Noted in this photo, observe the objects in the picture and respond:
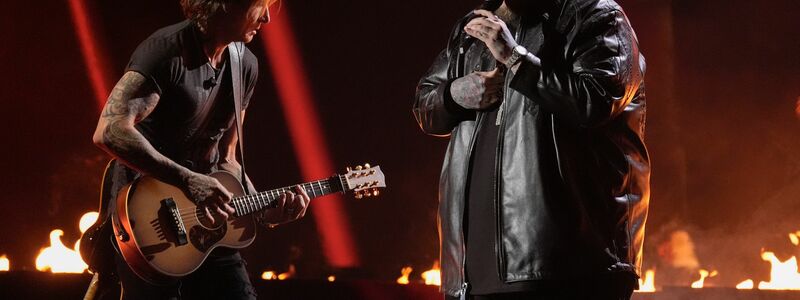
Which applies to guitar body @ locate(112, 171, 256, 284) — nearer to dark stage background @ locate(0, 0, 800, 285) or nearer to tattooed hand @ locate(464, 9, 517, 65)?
tattooed hand @ locate(464, 9, 517, 65)

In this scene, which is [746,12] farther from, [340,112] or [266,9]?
[266,9]

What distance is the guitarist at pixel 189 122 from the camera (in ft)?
11.5

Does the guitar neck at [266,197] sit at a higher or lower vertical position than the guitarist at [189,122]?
lower

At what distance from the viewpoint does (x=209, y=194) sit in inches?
144

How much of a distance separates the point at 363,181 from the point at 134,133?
1215 millimetres

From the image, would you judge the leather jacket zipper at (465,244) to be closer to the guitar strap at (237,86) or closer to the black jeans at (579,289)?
the black jeans at (579,289)

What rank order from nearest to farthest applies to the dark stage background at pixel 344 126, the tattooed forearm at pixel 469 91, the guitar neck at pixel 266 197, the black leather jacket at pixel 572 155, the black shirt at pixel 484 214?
the black leather jacket at pixel 572 155 → the black shirt at pixel 484 214 → the tattooed forearm at pixel 469 91 → the guitar neck at pixel 266 197 → the dark stage background at pixel 344 126

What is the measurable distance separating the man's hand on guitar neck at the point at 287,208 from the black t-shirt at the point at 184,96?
35cm

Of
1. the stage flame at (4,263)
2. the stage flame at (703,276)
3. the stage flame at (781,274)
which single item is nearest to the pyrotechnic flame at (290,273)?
the stage flame at (4,263)

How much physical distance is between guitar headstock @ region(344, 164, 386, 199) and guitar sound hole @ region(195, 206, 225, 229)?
699mm

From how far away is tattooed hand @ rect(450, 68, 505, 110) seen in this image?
2.40 m

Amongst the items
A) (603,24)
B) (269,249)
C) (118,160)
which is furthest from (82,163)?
(603,24)

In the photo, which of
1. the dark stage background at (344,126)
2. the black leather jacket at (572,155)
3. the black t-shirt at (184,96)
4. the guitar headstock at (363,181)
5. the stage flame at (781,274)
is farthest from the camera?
the dark stage background at (344,126)

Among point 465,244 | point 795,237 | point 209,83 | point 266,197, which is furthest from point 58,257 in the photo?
point 795,237
